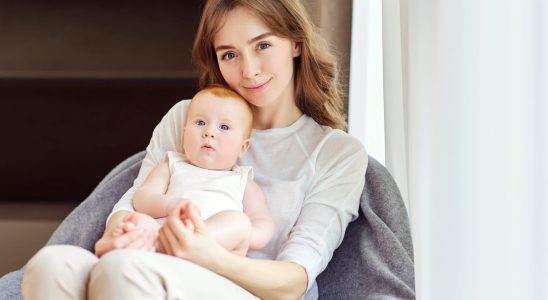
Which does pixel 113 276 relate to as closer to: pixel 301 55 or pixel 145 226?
pixel 145 226

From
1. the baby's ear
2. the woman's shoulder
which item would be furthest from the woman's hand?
the woman's shoulder

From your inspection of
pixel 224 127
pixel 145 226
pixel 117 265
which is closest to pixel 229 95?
pixel 224 127

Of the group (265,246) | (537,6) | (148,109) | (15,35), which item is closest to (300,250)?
(265,246)

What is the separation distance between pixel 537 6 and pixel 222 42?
700 mm

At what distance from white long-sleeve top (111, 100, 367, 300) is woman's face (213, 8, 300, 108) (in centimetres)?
10

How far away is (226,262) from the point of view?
3.77 feet

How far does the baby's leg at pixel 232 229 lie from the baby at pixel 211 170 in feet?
0.04

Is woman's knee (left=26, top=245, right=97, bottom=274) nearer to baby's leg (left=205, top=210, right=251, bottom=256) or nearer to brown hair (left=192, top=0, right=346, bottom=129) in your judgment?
baby's leg (left=205, top=210, right=251, bottom=256)

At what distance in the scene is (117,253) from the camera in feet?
3.39

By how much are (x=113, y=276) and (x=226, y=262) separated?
175mm

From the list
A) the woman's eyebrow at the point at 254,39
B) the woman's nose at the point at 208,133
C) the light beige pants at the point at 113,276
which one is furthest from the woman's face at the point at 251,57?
the light beige pants at the point at 113,276

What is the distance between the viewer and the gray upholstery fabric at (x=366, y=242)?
133 centimetres

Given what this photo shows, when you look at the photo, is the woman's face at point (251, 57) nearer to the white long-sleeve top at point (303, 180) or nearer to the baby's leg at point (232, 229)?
the white long-sleeve top at point (303, 180)

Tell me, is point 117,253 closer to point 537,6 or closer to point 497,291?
point 497,291
